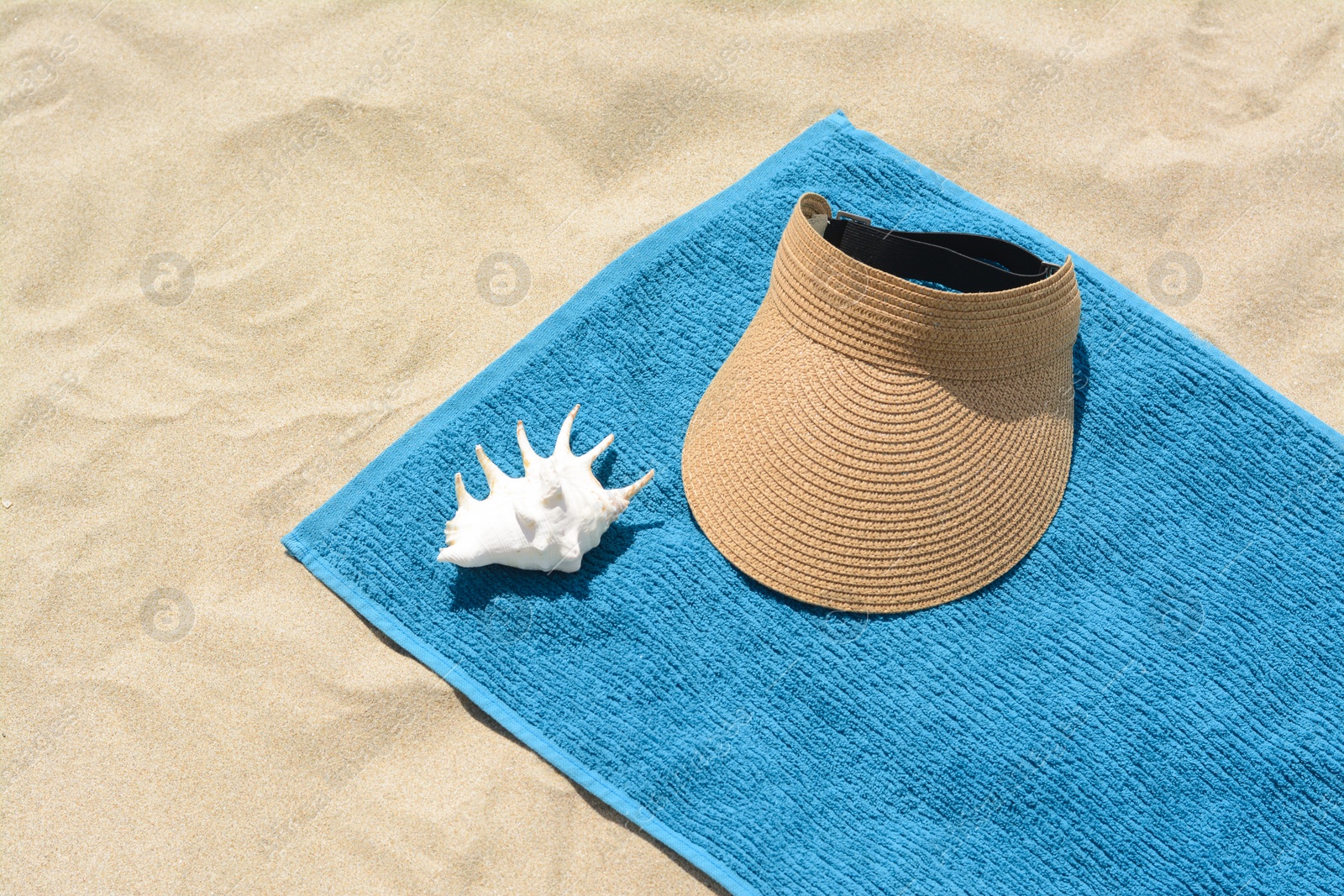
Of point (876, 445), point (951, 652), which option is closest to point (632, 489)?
point (876, 445)

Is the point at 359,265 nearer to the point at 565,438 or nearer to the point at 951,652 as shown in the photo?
the point at 565,438

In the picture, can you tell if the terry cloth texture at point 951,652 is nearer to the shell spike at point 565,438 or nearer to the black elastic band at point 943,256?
the shell spike at point 565,438

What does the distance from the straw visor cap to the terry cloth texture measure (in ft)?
0.26

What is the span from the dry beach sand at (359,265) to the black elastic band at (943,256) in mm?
290

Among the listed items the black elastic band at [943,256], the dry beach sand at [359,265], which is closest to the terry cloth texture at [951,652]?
the dry beach sand at [359,265]

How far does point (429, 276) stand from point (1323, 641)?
191 centimetres

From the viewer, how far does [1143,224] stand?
2123 mm

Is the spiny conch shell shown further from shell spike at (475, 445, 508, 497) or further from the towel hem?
the towel hem

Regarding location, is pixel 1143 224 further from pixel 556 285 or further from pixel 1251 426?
pixel 556 285

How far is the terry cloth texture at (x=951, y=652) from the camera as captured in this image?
70.0 inches

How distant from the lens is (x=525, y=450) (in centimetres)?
184

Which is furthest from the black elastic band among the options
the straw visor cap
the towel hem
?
the towel hem

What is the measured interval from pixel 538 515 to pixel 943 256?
2.98 feet

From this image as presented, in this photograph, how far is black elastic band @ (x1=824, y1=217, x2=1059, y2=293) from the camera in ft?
6.09
